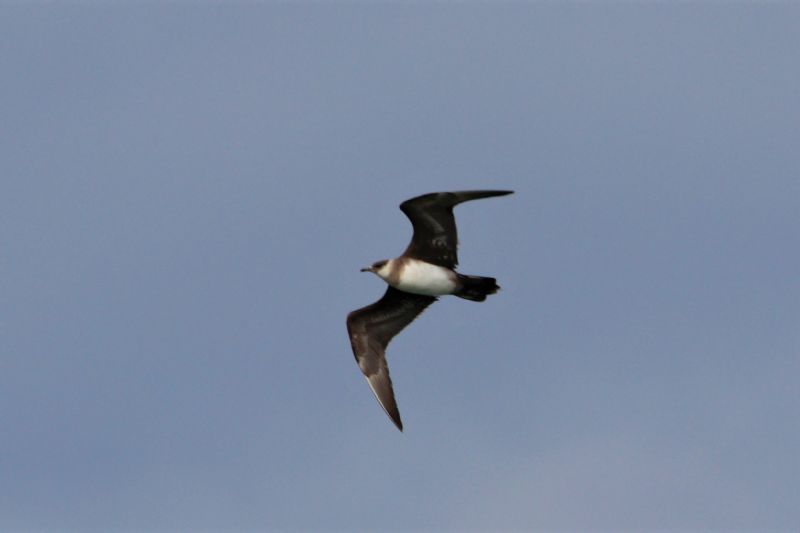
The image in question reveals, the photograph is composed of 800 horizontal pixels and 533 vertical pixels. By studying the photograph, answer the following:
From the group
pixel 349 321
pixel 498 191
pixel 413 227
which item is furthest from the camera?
pixel 349 321

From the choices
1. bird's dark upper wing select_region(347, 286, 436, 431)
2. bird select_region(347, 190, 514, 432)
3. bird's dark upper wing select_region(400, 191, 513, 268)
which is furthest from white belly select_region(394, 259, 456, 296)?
bird's dark upper wing select_region(347, 286, 436, 431)

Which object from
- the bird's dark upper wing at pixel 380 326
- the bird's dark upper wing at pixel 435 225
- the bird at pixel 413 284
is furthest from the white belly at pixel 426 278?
the bird's dark upper wing at pixel 380 326

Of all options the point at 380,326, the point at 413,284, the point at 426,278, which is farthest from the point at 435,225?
the point at 380,326

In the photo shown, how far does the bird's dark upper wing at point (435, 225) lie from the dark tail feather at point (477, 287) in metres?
0.38

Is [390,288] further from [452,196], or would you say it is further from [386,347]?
[452,196]

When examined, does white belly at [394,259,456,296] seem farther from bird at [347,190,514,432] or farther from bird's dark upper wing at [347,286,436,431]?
bird's dark upper wing at [347,286,436,431]

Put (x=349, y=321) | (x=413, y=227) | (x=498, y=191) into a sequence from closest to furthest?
(x=498, y=191)
(x=413, y=227)
(x=349, y=321)

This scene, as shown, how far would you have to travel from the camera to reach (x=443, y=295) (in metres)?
23.4

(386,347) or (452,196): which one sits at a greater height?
(452,196)

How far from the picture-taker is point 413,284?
23125mm

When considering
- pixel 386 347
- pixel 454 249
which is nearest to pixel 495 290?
pixel 454 249

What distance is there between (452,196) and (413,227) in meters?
1.16

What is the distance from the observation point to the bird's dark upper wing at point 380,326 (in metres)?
24.1

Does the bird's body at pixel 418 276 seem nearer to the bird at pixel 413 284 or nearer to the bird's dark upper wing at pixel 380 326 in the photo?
the bird at pixel 413 284
